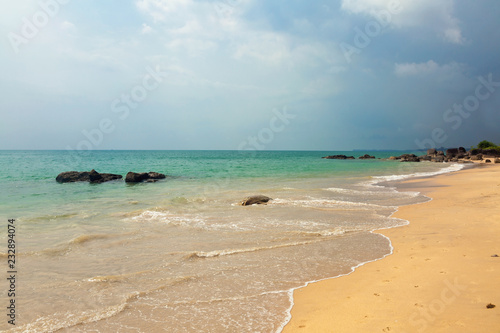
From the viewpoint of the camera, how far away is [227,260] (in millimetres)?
7422

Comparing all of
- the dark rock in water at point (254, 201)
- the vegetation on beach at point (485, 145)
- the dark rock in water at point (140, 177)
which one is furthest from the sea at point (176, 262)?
the vegetation on beach at point (485, 145)

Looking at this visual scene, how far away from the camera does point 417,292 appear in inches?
194

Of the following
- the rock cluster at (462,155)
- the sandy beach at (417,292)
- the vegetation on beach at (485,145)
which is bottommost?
the sandy beach at (417,292)

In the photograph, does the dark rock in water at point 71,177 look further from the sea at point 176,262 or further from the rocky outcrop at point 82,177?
the sea at point 176,262

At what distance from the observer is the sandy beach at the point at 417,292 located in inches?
158

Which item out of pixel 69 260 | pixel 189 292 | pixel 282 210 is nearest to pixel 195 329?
pixel 189 292

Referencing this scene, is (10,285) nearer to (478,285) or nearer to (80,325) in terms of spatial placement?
(80,325)

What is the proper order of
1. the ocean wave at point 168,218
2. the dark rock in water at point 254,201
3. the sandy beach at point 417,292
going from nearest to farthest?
the sandy beach at point 417,292 → the ocean wave at point 168,218 → the dark rock in water at point 254,201

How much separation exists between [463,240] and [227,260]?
21.6 ft

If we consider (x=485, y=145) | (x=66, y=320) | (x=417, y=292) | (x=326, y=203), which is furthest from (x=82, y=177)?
(x=485, y=145)

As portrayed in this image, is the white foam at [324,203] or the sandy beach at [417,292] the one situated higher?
the sandy beach at [417,292]

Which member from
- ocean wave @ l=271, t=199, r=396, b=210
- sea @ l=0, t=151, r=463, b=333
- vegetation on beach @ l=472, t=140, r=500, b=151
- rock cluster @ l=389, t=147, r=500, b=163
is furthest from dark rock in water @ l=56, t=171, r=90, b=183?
vegetation on beach @ l=472, t=140, r=500, b=151

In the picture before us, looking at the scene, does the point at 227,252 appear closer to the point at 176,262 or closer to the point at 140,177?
the point at 176,262

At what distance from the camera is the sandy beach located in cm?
402
